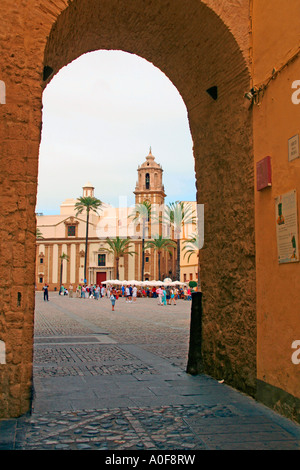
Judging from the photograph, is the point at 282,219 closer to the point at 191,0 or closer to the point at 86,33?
the point at 191,0

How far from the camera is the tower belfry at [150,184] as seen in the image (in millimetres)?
81750

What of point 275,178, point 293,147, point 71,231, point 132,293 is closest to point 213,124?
point 275,178

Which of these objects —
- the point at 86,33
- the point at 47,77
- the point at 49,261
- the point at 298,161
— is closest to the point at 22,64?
the point at 47,77

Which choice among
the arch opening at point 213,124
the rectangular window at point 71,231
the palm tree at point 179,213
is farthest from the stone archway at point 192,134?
the rectangular window at point 71,231

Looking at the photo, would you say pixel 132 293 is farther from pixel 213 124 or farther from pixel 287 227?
pixel 287 227

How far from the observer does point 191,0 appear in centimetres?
593

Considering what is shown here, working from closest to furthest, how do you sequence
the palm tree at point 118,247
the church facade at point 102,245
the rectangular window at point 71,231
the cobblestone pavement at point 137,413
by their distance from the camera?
1. the cobblestone pavement at point 137,413
2. the palm tree at point 118,247
3. the church facade at point 102,245
4. the rectangular window at point 71,231

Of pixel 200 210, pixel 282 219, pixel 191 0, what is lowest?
pixel 282 219

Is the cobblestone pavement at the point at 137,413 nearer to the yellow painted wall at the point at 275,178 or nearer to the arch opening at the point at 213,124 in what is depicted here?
the yellow painted wall at the point at 275,178

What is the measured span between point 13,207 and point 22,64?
1520 mm

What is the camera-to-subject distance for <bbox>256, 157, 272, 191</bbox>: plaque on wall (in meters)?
5.31

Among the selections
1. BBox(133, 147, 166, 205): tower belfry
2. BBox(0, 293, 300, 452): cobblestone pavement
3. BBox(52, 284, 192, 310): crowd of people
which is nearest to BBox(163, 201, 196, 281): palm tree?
BBox(52, 284, 192, 310): crowd of people

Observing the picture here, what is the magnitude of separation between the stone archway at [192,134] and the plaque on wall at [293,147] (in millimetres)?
965

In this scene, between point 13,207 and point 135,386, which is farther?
point 135,386
